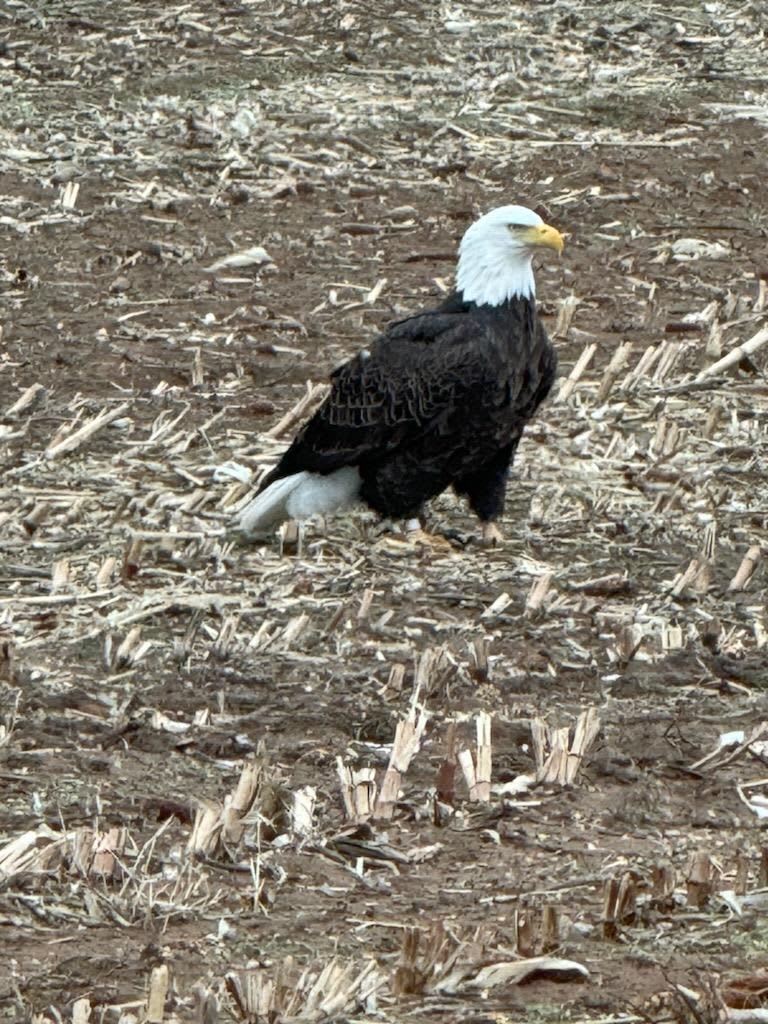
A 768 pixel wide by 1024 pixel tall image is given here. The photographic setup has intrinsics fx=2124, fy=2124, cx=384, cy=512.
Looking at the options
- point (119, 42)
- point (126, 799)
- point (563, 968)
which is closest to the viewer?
point (563, 968)

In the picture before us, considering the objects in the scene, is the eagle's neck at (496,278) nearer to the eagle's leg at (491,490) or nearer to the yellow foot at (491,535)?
the eagle's leg at (491,490)

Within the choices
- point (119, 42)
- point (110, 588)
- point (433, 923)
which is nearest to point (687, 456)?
point (110, 588)

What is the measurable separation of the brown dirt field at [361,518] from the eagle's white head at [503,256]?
2.47 ft

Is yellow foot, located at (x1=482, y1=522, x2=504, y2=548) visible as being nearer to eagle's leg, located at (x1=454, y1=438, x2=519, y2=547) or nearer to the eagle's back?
eagle's leg, located at (x1=454, y1=438, x2=519, y2=547)

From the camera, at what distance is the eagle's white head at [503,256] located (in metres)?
6.93

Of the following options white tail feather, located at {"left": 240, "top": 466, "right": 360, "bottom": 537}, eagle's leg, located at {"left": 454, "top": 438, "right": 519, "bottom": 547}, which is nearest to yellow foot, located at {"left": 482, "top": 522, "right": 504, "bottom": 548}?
eagle's leg, located at {"left": 454, "top": 438, "right": 519, "bottom": 547}

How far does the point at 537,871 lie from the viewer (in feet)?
14.7

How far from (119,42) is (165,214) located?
2.37 m

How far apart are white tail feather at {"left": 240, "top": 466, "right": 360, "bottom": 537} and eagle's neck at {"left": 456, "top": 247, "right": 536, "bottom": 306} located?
74cm

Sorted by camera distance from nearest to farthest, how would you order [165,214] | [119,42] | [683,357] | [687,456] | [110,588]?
[110,588] < [687,456] < [683,357] < [165,214] < [119,42]

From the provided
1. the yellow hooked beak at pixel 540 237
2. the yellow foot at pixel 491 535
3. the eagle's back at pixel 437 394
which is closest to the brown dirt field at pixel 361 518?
the yellow foot at pixel 491 535

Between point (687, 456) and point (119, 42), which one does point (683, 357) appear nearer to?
point (687, 456)

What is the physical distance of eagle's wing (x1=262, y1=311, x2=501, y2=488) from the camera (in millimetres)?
6781

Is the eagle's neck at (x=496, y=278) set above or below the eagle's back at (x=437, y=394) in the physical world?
above
